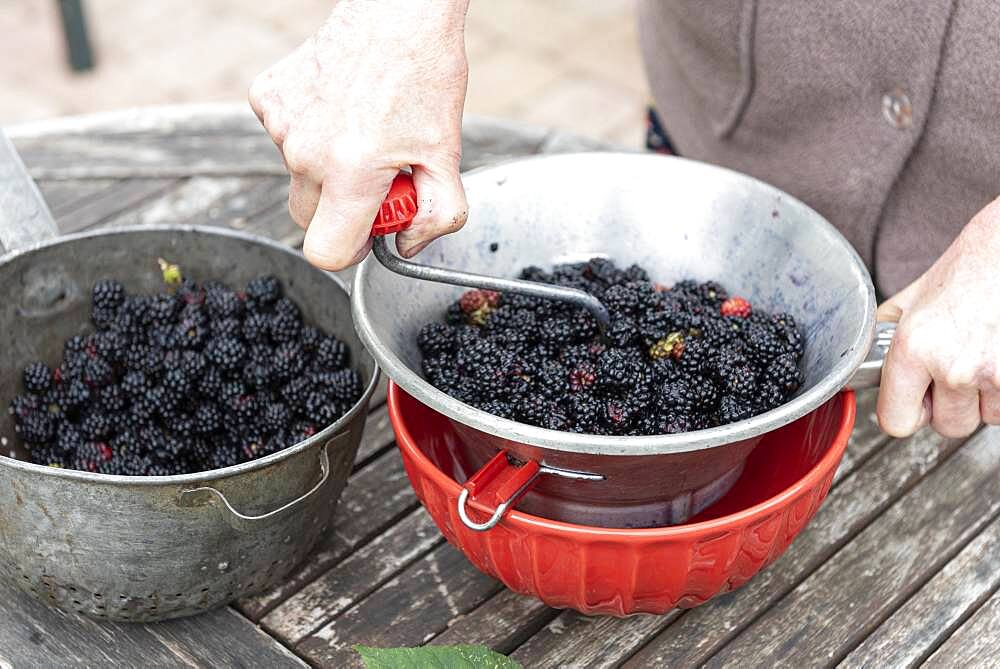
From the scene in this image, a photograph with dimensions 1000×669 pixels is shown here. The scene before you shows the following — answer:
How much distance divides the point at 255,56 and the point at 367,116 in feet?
9.25

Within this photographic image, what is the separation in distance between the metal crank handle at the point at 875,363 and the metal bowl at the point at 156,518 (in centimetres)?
45

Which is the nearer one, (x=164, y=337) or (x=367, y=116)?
(x=367, y=116)

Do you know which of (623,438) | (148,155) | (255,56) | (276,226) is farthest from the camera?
(255,56)

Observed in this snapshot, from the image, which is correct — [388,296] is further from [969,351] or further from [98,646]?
[969,351]

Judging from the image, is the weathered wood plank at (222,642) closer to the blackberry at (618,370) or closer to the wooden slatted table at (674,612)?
the wooden slatted table at (674,612)

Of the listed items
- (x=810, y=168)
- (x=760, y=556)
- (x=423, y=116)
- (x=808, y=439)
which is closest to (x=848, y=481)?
(x=808, y=439)

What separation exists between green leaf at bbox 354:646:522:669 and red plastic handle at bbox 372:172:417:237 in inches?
13.8

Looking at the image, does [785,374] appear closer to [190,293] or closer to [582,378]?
[582,378]

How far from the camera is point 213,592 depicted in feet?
3.20

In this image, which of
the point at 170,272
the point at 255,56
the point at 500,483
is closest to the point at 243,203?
the point at 170,272

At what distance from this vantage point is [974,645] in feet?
3.20

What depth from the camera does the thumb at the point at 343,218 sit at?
0.86 meters

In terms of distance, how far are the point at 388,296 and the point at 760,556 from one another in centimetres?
41

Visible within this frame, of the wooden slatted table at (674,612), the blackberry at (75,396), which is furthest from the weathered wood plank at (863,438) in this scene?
the blackberry at (75,396)
